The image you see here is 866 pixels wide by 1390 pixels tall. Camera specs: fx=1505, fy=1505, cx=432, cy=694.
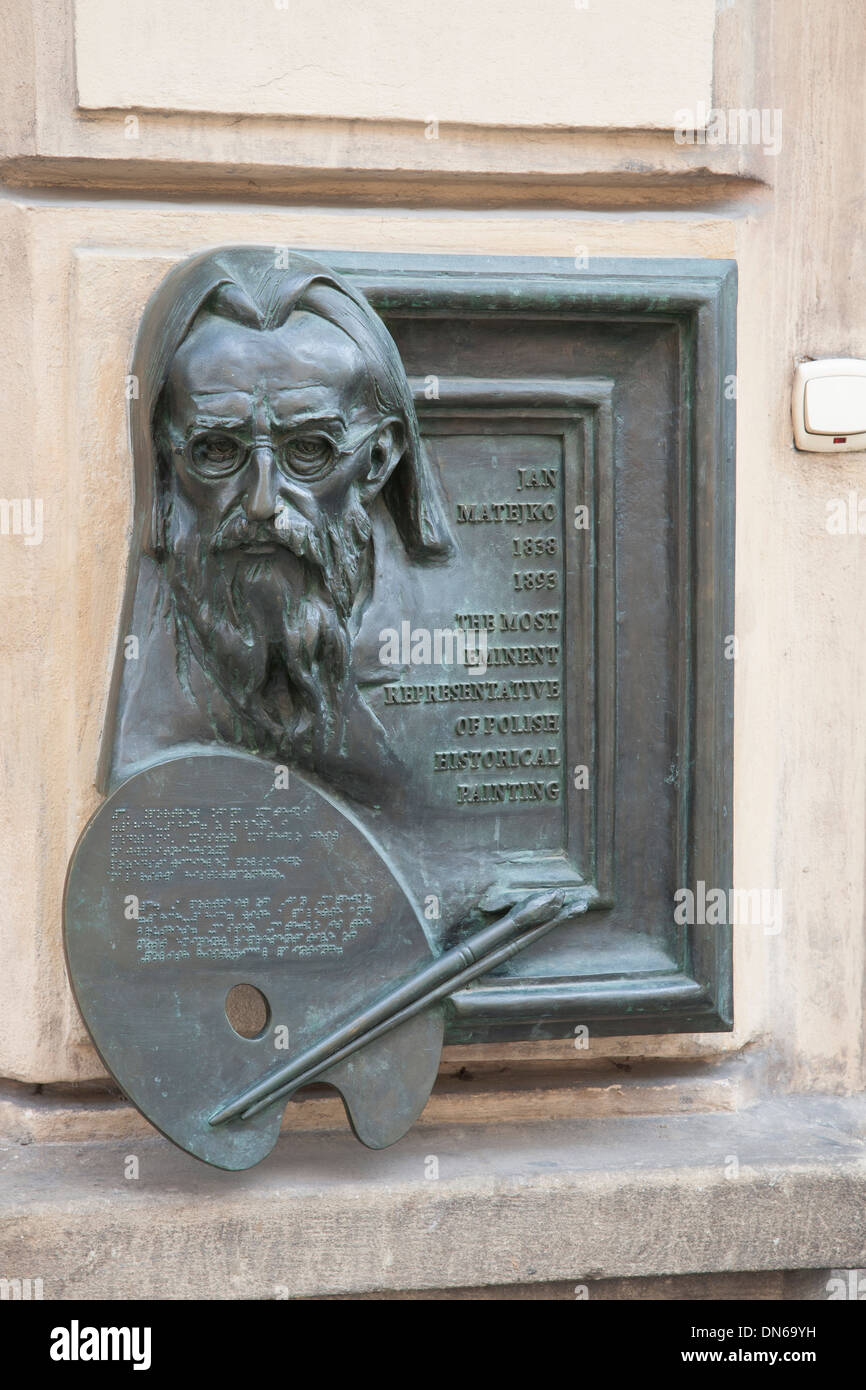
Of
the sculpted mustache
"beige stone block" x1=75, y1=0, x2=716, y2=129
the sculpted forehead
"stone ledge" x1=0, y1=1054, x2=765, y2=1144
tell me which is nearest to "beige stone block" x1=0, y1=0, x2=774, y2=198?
"beige stone block" x1=75, y1=0, x2=716, y2=129

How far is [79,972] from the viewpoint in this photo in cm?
239

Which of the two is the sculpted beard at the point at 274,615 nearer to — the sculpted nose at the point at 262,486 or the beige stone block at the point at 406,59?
the sculpted nose at the point at 262,486

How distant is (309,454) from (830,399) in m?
1.00

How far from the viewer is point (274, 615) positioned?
242cm

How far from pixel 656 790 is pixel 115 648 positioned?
3.22 ft

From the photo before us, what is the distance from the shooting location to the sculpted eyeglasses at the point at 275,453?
7.67ft

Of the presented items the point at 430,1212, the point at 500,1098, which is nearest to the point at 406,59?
the point at 500,1098

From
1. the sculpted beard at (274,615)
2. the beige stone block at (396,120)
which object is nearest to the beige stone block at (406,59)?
the beige stone block at (396,120)

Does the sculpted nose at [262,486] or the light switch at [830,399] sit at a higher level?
the light switch at [830,399]

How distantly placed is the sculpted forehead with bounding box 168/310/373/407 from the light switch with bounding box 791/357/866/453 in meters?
0.88

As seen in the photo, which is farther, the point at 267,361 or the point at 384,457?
the point at 384,457

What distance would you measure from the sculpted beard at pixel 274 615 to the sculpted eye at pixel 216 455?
0.24 feet

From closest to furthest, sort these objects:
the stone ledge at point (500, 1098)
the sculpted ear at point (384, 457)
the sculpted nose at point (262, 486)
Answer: the sculpted nose at point (262, 486)
the sculpted ear at point (384, 457)
the stone ledge at point (500, 1098)

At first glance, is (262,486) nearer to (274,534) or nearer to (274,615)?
(274,534)
